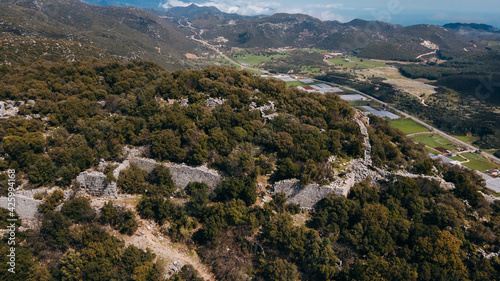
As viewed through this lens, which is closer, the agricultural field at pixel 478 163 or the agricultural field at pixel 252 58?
the agricultural field at pixel 478 163

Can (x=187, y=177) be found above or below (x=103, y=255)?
above

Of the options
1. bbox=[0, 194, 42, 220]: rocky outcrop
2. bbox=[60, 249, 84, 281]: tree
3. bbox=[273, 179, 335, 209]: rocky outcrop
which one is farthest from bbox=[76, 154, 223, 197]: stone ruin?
bbox=[273, 179, 335, 209]: rocky outcrop

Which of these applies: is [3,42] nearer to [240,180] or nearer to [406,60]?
[240,180]

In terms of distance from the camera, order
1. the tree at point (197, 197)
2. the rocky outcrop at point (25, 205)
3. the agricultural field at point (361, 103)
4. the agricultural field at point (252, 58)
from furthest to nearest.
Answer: the agricultural field at point (252, 58), the agricultural field at point (361, 103), the tree at point (197, 197), the rocky outcrop at point (25, 205)

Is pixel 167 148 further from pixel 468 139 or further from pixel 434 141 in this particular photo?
pixel 468 139

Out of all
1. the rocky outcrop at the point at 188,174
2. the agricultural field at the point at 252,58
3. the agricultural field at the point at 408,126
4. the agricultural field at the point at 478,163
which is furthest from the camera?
the agricultural field at the point at 252,58

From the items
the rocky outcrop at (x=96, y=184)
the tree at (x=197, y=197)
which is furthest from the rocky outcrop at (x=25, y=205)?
the tree at (x=197, y=197)

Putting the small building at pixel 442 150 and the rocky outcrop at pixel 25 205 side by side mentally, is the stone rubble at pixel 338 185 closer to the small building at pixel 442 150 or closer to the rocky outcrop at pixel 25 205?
the rocky outcrop at pixel 25 205

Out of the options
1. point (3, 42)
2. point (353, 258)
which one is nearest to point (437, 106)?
point (353, 258)
